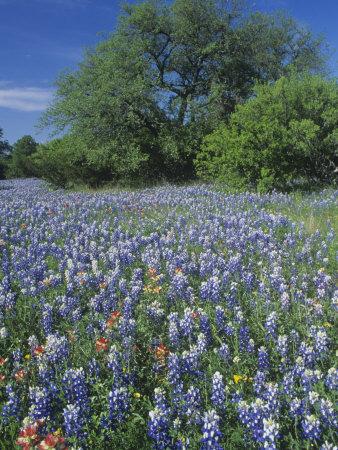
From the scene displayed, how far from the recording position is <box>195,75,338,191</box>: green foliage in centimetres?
1361

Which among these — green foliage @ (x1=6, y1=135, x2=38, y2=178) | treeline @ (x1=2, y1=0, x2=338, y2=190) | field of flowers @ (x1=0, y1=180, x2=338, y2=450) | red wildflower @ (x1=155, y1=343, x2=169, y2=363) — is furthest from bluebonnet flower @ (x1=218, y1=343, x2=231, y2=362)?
green foliage @ (x1=6, y1=135, x2=38, y2=178)

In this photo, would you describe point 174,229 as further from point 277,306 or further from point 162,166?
point 162,166

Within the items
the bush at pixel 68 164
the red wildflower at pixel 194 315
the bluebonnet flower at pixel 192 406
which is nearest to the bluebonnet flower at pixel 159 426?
the bluebonnet flower at pixel 192 406

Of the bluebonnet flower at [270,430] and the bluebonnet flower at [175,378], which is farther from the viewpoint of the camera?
the bluebonnet flower at [175,378]

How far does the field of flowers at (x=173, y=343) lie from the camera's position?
2.93m

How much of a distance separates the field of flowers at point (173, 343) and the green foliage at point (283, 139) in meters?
5.64

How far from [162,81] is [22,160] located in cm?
2440

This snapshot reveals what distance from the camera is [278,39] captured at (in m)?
25.4

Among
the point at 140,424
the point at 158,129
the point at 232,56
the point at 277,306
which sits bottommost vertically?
the point at 140,424

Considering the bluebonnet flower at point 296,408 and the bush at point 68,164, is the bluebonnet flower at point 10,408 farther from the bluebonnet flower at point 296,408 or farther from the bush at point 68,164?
the bush at point 68,164

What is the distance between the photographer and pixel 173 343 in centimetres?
405

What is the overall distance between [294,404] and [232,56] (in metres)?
23.4

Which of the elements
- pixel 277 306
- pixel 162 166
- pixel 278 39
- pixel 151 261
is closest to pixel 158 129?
pixel 162 166

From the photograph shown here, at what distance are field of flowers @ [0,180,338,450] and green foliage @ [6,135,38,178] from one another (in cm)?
3657
